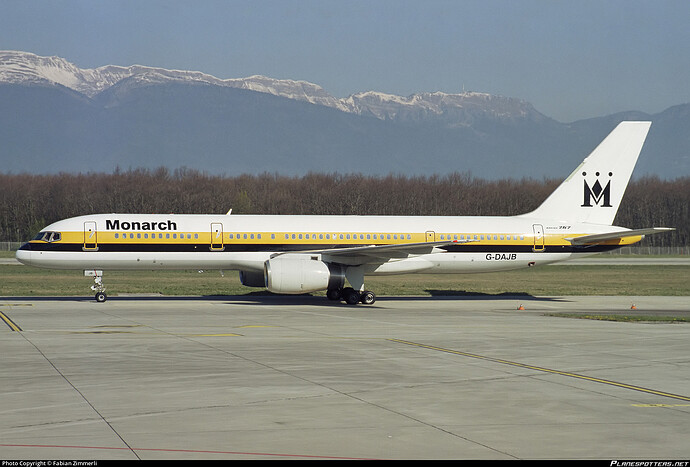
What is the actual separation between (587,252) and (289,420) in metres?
30.4

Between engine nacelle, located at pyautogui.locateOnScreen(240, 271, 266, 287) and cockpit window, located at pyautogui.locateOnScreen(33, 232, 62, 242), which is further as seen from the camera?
engine nacelle, located at pyautogui.locateOnScreen(240, 271, 266, 287)

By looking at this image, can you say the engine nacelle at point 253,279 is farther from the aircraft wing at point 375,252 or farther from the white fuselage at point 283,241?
the aircraft wing at point 375,252

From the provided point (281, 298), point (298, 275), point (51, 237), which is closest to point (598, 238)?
point (298, 275)

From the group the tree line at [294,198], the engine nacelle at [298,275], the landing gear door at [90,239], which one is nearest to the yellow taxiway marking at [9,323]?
the landing gear door at [90,239]

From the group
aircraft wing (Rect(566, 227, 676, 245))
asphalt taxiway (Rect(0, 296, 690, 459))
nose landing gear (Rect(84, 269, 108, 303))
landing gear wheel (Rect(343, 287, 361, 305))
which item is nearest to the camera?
asphalt taxiway (Rect(0, 296, 690, 459))

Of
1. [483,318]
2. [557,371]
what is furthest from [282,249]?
[557,371]

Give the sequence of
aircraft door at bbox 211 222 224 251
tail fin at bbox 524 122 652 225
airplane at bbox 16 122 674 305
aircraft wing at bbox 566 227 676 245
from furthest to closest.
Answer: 1. tail fin at bbox 524 122 652 225
2. aircraft wing at bbox 566 227 676 245
3. aircraft door at bbox 211 222 224 251
4. airplane at bbox 16 122 674 305

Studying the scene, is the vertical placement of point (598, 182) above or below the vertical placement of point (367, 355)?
above

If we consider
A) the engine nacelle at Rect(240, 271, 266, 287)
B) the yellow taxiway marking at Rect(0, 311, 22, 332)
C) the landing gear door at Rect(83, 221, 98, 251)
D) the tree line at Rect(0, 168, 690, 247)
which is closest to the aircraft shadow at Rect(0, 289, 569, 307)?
the engine nacelle at Rect(240, 271, 266, 287)

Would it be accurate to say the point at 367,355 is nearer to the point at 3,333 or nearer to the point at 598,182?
the point at 3,333

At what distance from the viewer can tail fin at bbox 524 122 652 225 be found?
A: 134 ft

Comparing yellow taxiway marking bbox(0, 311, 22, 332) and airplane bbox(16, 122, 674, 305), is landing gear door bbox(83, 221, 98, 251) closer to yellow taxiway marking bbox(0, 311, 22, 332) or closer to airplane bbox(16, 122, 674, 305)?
airplane bbox(16, 122, 674, 305)

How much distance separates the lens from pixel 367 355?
764 inches

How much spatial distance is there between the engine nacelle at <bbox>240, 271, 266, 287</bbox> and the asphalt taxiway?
29.6 ft
